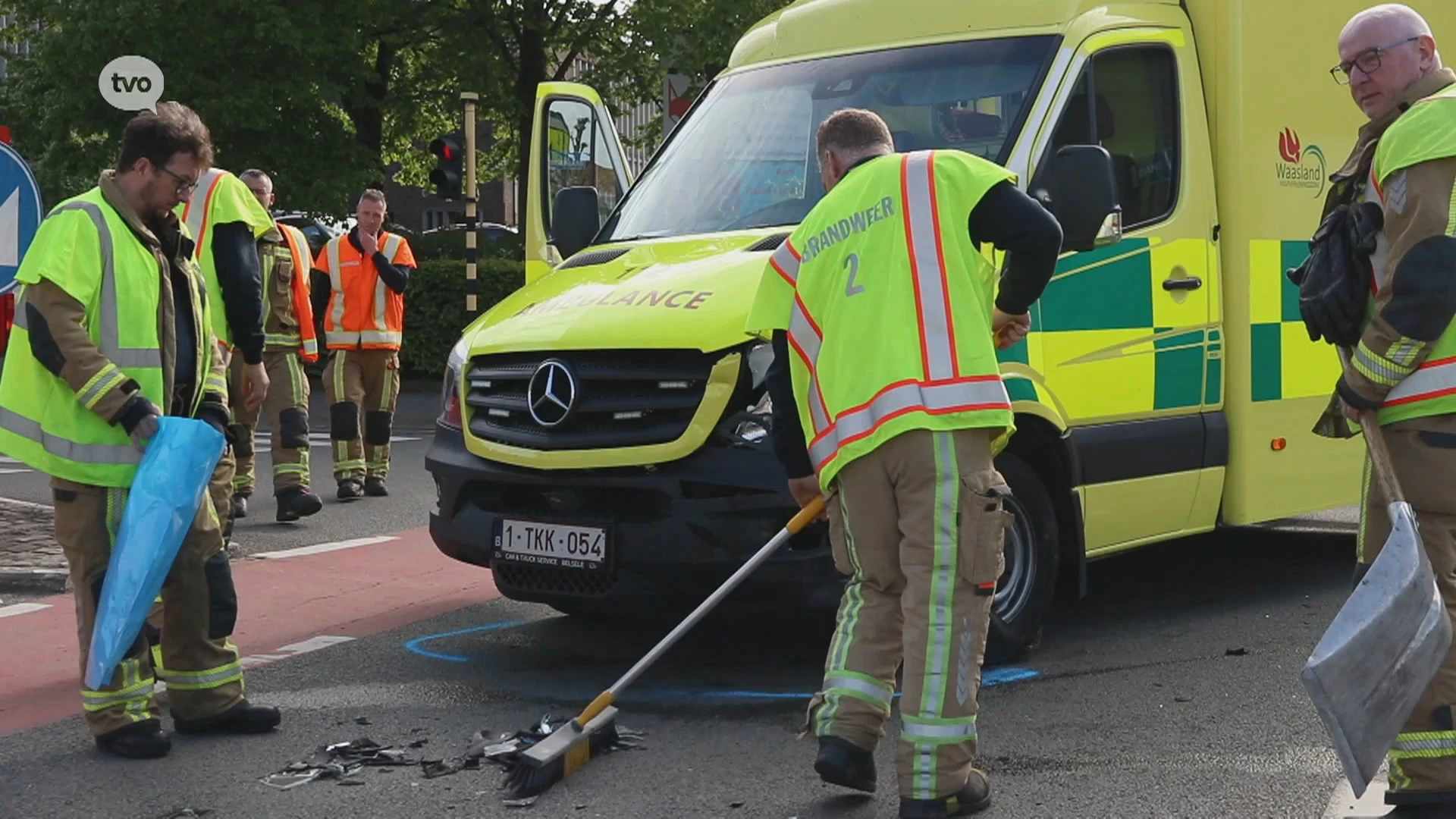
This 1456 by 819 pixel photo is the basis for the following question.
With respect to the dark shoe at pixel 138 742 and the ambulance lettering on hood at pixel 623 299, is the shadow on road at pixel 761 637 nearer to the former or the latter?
the ambulance lettering on hood at pixel 623 299

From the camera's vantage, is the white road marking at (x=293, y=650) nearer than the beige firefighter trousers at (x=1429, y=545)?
No

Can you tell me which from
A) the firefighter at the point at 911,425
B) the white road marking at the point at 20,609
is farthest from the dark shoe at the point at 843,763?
the white road marking at the point at 20,609

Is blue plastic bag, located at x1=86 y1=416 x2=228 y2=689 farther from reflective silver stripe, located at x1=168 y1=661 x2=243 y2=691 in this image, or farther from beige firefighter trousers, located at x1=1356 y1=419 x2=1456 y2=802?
beige firefighter trousers, located at x1=1356 y1=419 x2=1456 y2=802

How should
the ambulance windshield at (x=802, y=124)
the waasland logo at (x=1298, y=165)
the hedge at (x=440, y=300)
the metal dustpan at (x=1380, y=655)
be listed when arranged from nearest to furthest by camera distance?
the metal dustpan at (x=1380, y=655), the ambulance windshield at (x=802, y=124), the waasland logo at (x=1298, y=165), the hedge at (x=440, y=300)

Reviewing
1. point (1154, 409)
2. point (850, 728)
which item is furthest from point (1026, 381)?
point (850, 728)

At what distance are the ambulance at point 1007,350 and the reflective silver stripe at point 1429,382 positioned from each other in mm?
1748

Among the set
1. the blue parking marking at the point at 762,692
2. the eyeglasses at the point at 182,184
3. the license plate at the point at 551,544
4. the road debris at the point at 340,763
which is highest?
the eyeglasses at the point at 182,184

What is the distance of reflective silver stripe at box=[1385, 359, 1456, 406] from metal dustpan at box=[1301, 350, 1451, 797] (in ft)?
1.27

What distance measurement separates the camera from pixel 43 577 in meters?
8.50

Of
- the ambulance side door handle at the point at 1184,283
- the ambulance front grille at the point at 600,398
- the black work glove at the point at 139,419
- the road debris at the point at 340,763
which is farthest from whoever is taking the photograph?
the ambulance side door handle at the point at 1184,283

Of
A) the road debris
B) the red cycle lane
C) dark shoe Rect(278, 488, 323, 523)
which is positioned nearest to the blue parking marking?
the road debris

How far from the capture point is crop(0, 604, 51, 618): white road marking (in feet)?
26.3

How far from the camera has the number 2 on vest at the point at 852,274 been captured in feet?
15.9

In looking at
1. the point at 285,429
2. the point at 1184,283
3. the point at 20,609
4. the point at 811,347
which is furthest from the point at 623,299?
the point at 285,429
